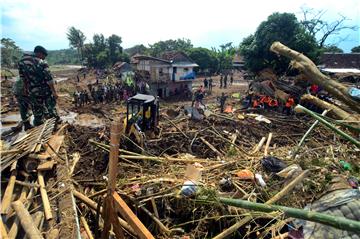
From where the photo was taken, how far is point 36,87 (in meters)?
7.11

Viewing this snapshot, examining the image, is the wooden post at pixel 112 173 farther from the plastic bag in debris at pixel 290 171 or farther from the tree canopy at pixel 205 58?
the tree canopy at pixel 205 58

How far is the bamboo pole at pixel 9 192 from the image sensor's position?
3.32m

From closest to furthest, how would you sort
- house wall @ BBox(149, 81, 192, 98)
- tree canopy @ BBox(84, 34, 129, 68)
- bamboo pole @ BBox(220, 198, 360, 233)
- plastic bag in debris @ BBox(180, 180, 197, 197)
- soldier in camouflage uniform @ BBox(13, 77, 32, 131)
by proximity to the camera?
bamboo pole @ BBox(220, 198, 360, 233) → plastic bag in debris @ BBox(180, 180, 197, 197) → soldier in camouflage uniform @ BBox(13, 77, 32, 131) → house wall @ BBox(149, 81, 192, 98) → tree canopy @ BBox(84, 34, 129, 68)

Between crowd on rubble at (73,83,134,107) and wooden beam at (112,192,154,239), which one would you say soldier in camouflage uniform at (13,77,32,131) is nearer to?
wooden beam at (112,192,154,239)

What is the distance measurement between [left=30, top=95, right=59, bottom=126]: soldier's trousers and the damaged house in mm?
23673

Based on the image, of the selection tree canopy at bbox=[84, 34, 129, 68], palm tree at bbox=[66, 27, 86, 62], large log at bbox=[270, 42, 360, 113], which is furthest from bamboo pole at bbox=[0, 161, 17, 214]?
palm tree at bbox=[66, 27, 86, 62]

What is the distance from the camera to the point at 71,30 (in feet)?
210

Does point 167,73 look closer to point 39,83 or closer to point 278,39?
point 278,39

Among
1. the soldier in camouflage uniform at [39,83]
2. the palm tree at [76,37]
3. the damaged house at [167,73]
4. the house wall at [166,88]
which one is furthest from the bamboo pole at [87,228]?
the palm tree at [76,37]

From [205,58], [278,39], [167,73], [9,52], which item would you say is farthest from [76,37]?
[278,39]

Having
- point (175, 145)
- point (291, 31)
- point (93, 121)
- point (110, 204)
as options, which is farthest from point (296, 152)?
point (291, 31)

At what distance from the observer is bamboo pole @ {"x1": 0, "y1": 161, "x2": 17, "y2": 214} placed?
332 centimetres

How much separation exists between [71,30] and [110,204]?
67.9 metres

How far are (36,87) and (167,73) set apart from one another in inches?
1066
